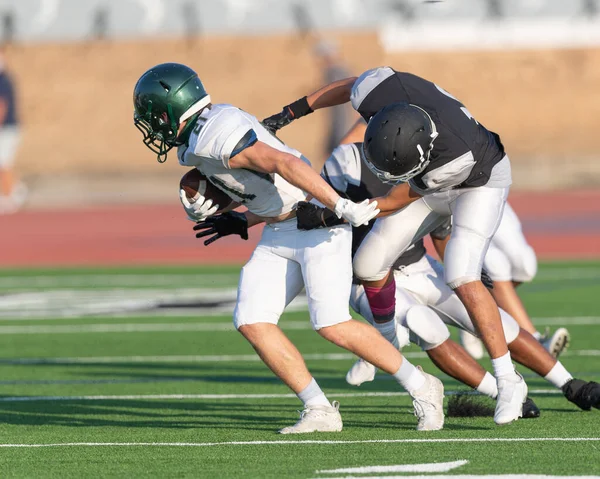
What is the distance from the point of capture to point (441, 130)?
20.6ft

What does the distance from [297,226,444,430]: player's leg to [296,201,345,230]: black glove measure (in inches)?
2.8

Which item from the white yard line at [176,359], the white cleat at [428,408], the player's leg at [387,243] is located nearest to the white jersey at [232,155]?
the player's leg at [387,243]

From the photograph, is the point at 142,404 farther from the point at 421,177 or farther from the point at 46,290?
the point at 46,290

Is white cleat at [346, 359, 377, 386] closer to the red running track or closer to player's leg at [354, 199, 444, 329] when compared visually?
player's leg at [354, 199, 444, 329]

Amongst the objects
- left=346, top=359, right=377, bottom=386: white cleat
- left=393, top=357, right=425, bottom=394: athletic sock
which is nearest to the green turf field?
left=346, top=359, right=377, bottom=386: white cleat

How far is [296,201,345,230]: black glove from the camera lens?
20.4ft

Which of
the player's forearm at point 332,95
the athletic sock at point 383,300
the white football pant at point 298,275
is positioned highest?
the player's forearm at point 332,95

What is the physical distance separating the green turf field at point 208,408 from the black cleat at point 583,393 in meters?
0.08

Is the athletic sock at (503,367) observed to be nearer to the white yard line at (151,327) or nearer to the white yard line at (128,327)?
the white yard line at (151,327)

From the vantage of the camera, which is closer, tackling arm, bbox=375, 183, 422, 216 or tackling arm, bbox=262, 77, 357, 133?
tackling arm, bbox=375, 183, 422, 216

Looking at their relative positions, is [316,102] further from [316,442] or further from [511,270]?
[511,270]

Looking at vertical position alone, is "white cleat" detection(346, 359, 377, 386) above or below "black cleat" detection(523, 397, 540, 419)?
above

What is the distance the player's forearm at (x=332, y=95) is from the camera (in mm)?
6879

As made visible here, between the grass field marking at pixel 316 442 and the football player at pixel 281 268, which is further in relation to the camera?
the football player at pixel 281 268
